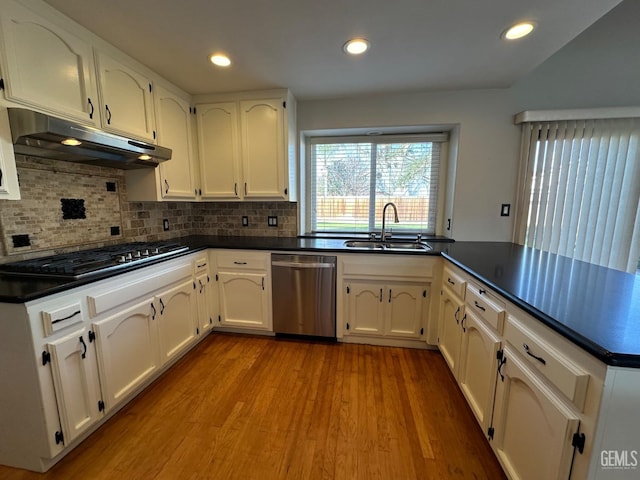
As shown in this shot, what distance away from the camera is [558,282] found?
1.28 metres

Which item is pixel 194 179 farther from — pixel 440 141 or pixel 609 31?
pixel 609 31

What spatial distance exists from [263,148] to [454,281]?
6.62 feet

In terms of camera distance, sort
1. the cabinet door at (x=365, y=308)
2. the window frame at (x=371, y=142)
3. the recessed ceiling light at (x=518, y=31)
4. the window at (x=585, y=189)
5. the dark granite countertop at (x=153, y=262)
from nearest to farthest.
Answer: the dark granite countertop at (x=153, y=262) → the recessed ceiling light at (x=518, y=31) → the window at (x=585, y=189) → the cabinet door at (x=365, y=308) → the window frame at (x=371, y=142)

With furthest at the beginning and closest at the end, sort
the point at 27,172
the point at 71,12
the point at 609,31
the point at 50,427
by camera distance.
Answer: the point at 609,31 → the point at 27,172 → the point at 71,12 → the point at 50,427

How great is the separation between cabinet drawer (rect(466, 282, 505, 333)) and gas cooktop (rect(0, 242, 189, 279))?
2.03 m

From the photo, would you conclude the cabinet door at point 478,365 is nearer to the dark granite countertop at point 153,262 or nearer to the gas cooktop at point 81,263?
the dark granite countertop at point 153,262

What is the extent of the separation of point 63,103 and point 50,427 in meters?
1.67

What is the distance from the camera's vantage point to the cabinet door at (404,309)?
2.21m

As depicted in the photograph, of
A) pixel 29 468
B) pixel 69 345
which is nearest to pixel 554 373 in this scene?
pixel 69 345

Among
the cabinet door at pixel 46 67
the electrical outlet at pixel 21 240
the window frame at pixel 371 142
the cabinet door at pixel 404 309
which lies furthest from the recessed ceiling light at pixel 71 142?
the cabinet door at pixel 404 309

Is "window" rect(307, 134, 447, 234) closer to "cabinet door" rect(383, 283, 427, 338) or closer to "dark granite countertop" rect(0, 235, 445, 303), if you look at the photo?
"dark granite countertop" rect(0, 235, 445, 303)

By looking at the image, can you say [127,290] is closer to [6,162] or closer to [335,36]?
[6,162]

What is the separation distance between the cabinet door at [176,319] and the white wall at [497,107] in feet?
6.34

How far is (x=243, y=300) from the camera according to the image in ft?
8.02
